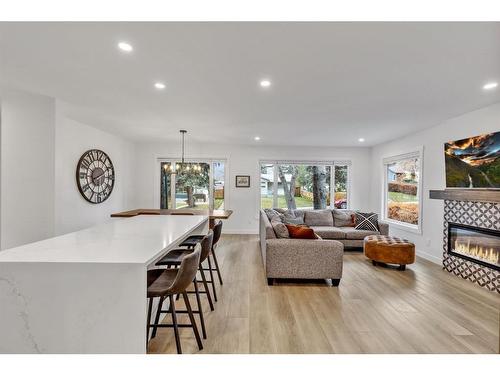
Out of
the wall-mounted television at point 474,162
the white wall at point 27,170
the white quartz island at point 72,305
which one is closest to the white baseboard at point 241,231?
the white wall at point 27,170

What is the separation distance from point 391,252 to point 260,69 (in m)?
3.40

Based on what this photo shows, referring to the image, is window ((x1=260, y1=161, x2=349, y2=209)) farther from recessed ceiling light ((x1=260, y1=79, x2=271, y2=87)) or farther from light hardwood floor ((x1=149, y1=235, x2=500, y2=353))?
recessed ceiling light ((x1=260, y1=79, x2=271, y2=87))

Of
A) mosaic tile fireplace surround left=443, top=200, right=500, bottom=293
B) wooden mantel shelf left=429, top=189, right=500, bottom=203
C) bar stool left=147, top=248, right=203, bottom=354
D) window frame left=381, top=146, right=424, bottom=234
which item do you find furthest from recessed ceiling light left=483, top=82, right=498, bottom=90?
bar stool left=147, top=248, right=203, bottom=354

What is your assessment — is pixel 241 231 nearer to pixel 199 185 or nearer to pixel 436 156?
pixel 199 185

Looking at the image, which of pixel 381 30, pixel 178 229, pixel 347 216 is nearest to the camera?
pixel 381 30

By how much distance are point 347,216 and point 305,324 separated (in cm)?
393

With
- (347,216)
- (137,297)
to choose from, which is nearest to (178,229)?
(137,297)

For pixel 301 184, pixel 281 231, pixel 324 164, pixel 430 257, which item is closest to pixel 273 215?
pixel 281 231

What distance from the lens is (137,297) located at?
1296 millimetres

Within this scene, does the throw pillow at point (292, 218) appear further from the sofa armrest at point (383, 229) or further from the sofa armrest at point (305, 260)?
the sofa armrest at point (305, 260)

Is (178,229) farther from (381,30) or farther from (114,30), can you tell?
(381,30)

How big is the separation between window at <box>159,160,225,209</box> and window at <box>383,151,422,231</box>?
4.22m
